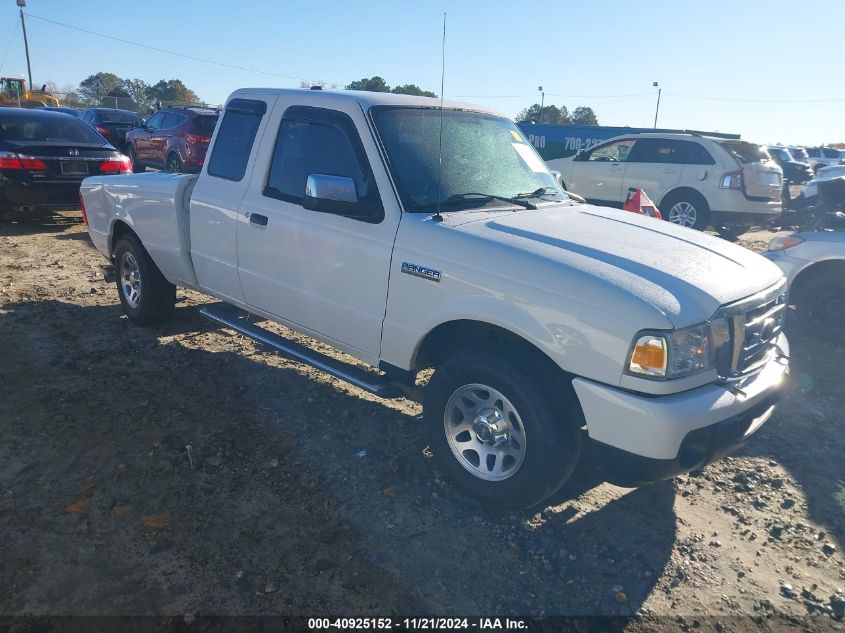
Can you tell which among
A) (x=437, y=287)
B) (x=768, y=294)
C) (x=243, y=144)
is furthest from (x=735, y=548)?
(x=243, y=144)

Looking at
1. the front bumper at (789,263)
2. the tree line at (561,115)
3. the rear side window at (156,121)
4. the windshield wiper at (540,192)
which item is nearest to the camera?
the windshield wiper at (540,192)

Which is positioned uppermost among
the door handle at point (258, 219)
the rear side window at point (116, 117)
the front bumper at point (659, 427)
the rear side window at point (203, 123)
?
the rear side window at point (116, 117)

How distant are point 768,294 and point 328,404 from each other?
2.91m

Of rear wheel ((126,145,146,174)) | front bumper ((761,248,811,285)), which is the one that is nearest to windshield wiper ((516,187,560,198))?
front bumper ((761,248,811,285))

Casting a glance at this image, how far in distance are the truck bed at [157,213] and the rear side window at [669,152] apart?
9430 mm

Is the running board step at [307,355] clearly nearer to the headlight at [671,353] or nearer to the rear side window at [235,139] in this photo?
the rear side window at [235,139]

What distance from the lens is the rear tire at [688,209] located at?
1112 cm

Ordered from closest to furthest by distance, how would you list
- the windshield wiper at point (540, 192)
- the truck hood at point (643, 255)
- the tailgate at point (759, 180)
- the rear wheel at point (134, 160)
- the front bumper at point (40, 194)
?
the truck hood at point (643, 255) → the windshield wiper at point (540, 192) → the front bumper at point (40, 194) → the tailgate at point (759, 180) → the rear wheel at point (134, 160)

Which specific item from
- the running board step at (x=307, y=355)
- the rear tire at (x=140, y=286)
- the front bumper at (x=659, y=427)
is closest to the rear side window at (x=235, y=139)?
the running board step at (x=307, y=355)

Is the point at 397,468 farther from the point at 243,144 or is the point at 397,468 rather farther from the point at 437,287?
the point at 243,144

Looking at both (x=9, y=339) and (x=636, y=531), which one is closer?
(x=636, y=531)

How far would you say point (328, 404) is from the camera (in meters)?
4.43

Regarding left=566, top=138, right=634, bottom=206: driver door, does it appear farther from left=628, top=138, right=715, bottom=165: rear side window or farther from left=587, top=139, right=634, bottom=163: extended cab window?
left=628, top=138, right=715, bottom=165: rear side window

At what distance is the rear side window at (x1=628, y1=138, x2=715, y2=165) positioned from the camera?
1111 cm
